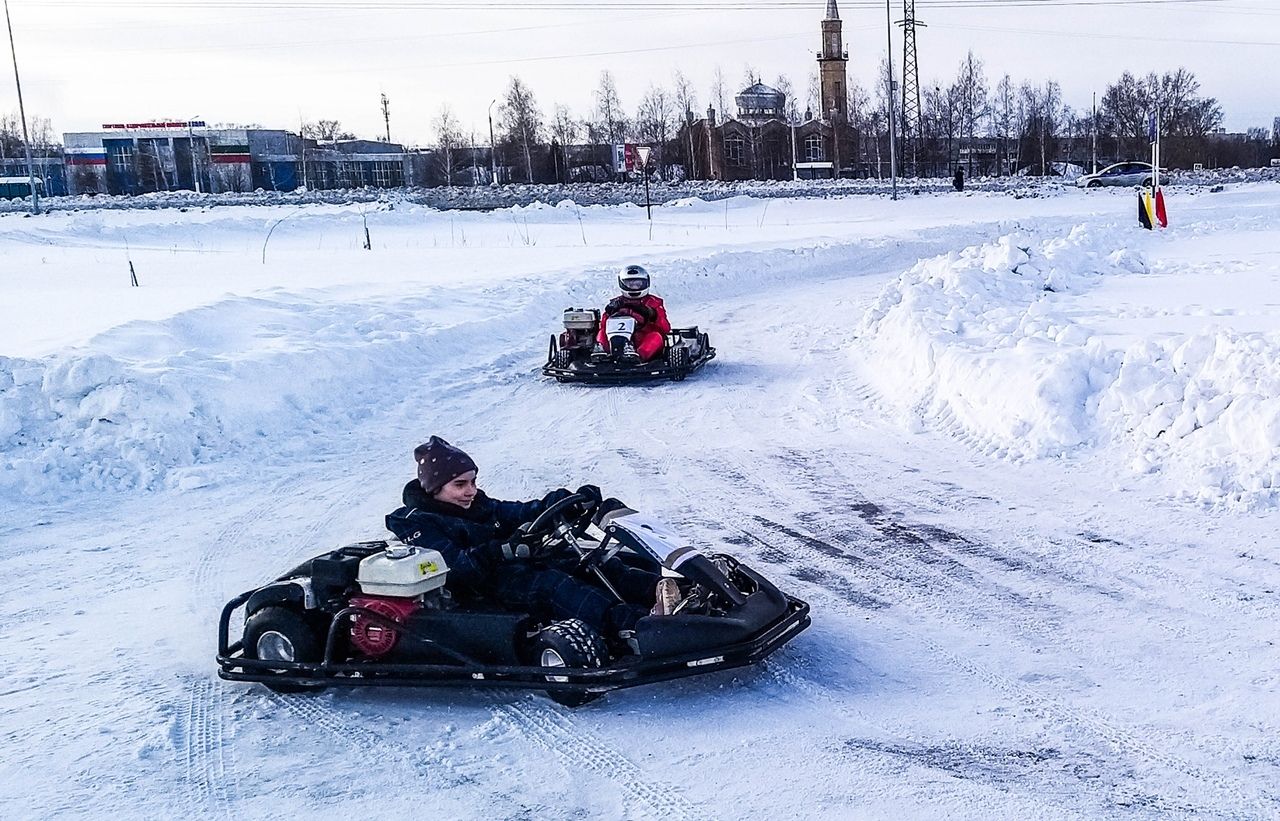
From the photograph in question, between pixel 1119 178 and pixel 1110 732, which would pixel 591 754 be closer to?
pixel 1110 732

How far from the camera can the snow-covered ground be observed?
412cm

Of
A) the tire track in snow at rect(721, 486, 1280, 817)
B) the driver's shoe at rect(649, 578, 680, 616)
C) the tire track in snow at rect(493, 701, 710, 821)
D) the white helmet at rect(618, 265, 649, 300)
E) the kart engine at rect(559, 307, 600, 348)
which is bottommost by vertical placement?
the tire track in snow at rect(493, 701, 710, 821)

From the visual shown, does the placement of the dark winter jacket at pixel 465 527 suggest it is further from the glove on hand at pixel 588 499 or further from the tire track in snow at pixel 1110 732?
the tire track in snow at pixel 1110 732

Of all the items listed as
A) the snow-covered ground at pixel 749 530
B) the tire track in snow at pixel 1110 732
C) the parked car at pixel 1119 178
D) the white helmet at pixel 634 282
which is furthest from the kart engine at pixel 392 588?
the parked car at pixel 1119 178

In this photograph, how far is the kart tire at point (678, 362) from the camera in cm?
1226

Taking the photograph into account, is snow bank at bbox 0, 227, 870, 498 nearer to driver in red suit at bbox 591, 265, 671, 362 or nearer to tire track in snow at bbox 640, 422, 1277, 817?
driver in red suit at bbox 591, 265, 671, 362

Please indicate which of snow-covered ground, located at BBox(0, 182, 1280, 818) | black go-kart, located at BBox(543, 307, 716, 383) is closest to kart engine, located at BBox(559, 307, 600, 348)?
black go-kart, located at BBox(543, 307, 716, 383)

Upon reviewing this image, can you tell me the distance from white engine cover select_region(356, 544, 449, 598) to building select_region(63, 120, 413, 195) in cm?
7863

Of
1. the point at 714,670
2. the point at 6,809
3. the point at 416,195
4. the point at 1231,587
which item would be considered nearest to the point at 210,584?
the point at 6,809

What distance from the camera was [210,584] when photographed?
6.48 m

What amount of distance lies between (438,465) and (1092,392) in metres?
5.42

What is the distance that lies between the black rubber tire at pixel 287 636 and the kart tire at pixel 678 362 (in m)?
7.50

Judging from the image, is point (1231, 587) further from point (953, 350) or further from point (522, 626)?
point (953, 350)

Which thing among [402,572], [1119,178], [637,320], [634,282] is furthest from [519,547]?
[1119,178]
